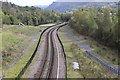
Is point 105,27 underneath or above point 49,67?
above

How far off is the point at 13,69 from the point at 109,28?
97.0ft

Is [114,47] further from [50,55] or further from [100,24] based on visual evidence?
[50,55]

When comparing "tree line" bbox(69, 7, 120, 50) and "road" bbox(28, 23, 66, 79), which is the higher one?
"tree line" bbox(69, 7, 120, 50)

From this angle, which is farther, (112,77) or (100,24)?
(100,24)

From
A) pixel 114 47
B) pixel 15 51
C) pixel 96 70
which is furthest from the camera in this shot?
pixel 114 47

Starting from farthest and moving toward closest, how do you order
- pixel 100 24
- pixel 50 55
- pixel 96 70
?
pixel 100 24 → pixel 50 55 → pixel 96 70

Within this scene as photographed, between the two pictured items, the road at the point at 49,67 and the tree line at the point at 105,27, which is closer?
the road at the point at 49,67

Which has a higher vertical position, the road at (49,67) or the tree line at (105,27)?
the tree line at (105,27)

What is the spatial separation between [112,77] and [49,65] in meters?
8.63

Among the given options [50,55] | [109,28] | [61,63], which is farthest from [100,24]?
[61,63]

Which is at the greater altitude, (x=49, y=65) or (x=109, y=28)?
(x=109, y=28)

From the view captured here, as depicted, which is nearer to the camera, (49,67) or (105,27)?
(49,67)

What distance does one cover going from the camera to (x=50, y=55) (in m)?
33.7

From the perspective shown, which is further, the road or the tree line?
the tree line
